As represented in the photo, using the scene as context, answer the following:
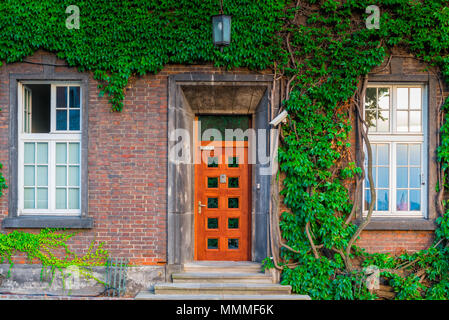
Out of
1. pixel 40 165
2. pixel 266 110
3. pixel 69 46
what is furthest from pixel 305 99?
pixel 40 165

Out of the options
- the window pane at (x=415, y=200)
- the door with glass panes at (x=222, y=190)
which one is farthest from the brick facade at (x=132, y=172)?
the door with glass panes at (x=222, y=190)

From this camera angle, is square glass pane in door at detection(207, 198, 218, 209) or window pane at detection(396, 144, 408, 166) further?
square glass pane in door at detection(207, 198, 218, 209)

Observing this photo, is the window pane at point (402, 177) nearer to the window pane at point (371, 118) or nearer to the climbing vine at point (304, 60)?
the climbing vine at point (304, 60)

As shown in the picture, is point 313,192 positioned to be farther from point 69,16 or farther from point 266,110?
point 69,16

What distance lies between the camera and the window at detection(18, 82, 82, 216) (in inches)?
269

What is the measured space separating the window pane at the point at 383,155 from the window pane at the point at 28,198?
6.14 meters

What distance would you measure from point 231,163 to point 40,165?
3409 mm

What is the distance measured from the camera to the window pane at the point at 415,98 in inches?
272

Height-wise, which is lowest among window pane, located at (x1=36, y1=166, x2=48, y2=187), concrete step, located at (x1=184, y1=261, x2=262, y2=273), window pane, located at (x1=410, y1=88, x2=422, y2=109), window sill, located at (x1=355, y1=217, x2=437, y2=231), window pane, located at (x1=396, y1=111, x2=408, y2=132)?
concrete step, located at (x1=184, y1=261, x2=262, y2=273)

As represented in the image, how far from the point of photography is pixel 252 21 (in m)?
6.54

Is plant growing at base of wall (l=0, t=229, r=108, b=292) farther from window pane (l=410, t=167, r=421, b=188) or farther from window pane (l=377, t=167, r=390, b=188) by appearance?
window pane (l=410, t=167, r=421, b=188)

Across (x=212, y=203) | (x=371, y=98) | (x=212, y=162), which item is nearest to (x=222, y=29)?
(x=212, y=162)

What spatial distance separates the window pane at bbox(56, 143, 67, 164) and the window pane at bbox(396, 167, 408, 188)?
588cm

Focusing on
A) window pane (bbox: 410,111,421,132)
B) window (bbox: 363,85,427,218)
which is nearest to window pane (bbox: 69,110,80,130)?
window (bbox: 363,85,427,218)
